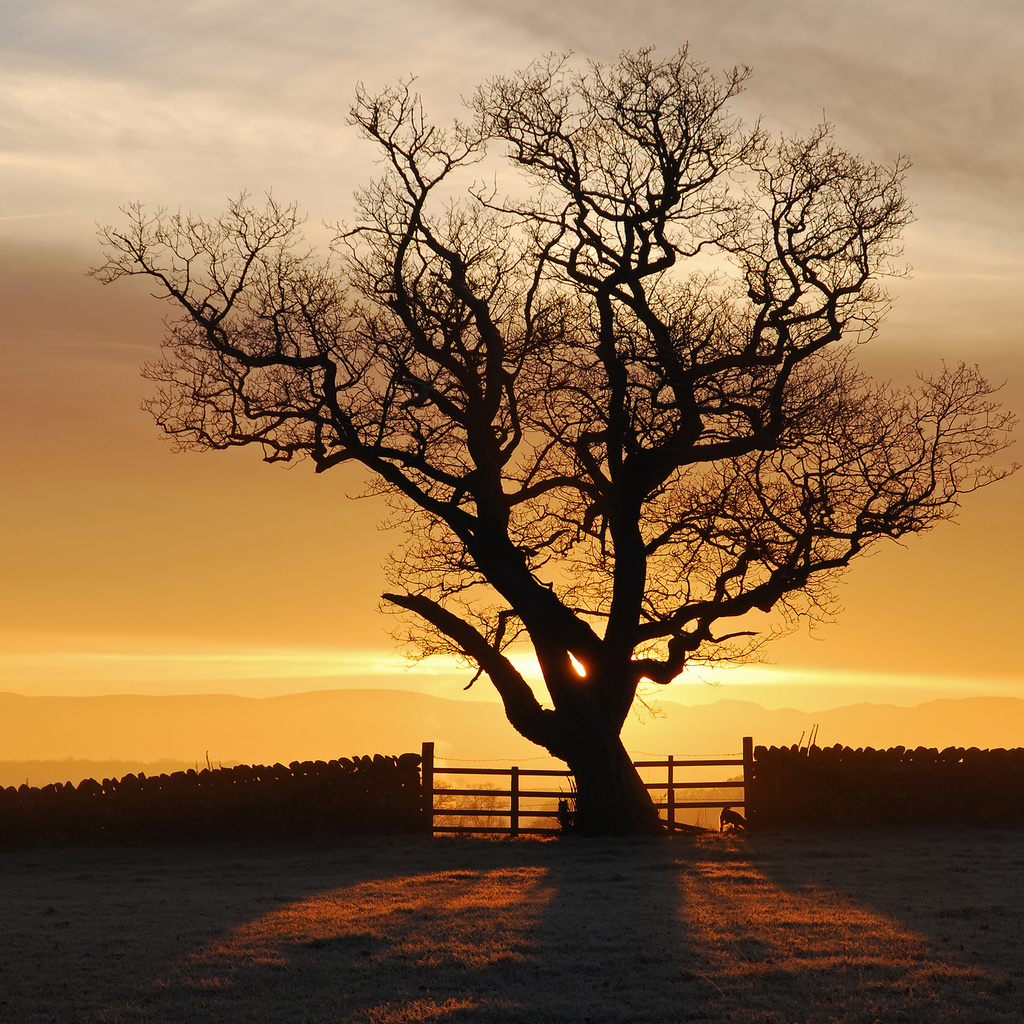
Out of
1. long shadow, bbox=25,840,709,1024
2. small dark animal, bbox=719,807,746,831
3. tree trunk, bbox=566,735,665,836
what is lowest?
long shadow, bbox=25,840,709,1024

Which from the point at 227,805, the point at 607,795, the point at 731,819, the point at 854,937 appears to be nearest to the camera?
the point at 854,937

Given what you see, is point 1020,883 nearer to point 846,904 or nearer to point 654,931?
point 846,904

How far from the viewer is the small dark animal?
21569 millimetres

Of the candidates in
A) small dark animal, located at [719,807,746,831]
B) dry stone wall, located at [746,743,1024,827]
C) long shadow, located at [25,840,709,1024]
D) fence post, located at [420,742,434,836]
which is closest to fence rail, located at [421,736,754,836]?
fence post, located at [420,742,434,836]

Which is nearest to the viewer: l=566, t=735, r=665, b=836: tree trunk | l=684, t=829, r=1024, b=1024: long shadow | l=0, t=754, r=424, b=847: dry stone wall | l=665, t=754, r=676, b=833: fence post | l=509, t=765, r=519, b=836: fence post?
l=684, t=829, r=1024, b=1024: long shadow

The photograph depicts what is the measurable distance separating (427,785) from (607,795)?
12.3 feet

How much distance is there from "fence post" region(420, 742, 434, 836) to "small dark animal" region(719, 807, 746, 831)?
5713 mm

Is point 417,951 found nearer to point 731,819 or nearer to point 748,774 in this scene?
point 731,819

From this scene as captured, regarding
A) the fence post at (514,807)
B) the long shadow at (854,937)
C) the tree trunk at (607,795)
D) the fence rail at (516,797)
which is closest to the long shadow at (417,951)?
the long shadow at (854,937)

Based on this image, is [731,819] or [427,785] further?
[731,819]

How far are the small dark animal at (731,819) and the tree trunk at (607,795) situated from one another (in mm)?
2212

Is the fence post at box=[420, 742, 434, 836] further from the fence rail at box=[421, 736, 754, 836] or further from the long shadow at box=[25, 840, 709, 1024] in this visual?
the long shadow at box=[25, 840, 709, 1024]

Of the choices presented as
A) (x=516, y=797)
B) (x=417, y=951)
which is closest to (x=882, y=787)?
(x=516, y=797)

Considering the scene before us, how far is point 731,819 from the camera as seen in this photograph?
21.7 m
